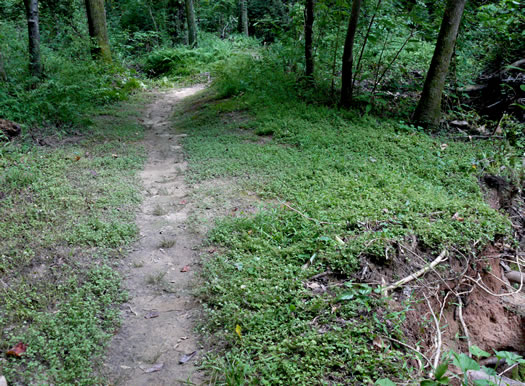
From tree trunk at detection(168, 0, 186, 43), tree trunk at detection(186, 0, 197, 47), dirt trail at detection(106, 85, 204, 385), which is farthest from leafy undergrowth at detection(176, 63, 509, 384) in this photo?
tree trunk at detection(168, 0, 186, 43)

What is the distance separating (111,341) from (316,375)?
1.71 meters

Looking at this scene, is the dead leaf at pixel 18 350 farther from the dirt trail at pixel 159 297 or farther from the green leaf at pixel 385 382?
the green leaf at pixel 385 382

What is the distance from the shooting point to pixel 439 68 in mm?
7895

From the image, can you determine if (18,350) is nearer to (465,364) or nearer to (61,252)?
(61,252)

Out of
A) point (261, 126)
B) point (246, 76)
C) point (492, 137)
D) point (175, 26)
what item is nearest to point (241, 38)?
point (175, 26)

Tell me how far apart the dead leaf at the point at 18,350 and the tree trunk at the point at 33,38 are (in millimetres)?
8106

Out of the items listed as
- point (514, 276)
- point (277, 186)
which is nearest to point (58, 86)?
point (277, 186)

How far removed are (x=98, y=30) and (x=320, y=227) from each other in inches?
463

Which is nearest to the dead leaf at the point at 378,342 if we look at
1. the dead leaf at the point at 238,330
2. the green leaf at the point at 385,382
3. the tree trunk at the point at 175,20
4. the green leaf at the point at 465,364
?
the green leaf at the point at 385,382

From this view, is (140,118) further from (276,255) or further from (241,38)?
(241,38)

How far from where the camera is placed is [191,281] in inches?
158

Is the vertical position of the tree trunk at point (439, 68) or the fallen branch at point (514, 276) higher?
the tree trunk at point (439, 68)

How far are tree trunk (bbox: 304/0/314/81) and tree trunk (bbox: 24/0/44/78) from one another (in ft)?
19.9

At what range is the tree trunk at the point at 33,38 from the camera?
8.69 metres
